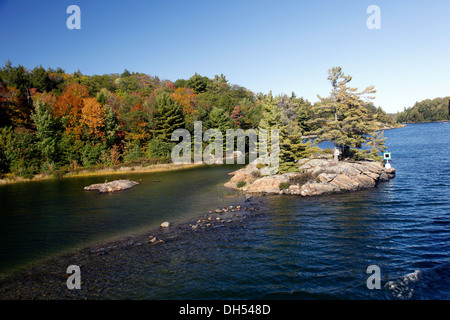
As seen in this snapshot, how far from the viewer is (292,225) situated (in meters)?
21.4

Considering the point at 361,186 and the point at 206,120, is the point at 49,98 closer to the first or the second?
the point at 206,120

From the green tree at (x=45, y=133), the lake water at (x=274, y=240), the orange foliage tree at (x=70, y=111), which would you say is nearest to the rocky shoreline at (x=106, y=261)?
the lake water at (x=274, y=240)

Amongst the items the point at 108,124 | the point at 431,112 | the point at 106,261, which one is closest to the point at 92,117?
the point at 108,124

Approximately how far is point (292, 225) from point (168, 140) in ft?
158

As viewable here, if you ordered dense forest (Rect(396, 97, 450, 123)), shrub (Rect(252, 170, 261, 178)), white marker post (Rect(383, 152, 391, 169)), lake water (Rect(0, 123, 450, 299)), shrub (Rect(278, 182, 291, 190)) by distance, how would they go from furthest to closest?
dense forest (Rect(396, 97, 450, 123))
white marker post (Rect(383, 152, 391, 169))
shrub (Rect(252, 170, 261, 178))
shrub (Rect(278, 182, 291, 190))
lake water (Rect(0, 123, 450, 299))

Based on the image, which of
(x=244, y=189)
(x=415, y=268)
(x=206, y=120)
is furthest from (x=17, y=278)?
(x=206, y=120)

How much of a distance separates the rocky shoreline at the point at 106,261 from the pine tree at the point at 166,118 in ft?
142

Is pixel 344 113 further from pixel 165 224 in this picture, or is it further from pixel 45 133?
pixel 45 133

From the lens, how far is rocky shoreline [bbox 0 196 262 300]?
13643mm

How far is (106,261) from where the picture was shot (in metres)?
16.8

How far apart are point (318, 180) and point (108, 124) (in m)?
48.1

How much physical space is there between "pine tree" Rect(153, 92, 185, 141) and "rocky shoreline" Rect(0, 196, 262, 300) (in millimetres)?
43201

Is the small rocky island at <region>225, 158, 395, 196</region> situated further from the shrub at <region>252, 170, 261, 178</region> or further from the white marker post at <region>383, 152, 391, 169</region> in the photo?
the white marker post at <region>383, 152, 391, 169</region>

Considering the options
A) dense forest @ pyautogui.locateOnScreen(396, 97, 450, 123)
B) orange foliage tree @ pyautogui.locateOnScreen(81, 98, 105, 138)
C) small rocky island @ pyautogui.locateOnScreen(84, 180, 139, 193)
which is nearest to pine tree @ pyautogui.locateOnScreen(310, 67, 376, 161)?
small rocky island @ pyautogui.locateOnScreen(84, 180, 139, 193)
